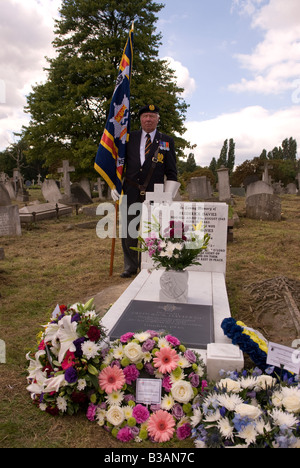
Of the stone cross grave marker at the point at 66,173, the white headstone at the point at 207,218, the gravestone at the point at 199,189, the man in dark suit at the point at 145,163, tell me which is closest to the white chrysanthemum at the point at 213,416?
the white headstone at the point at 207,218

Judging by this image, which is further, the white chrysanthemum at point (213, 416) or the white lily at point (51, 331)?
the white lily at point (51, 331)

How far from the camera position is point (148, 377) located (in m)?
2.64

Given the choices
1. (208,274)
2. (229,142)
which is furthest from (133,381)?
(229,142)

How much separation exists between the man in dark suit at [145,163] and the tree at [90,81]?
12898 mm

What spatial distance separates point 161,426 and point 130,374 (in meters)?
0.40

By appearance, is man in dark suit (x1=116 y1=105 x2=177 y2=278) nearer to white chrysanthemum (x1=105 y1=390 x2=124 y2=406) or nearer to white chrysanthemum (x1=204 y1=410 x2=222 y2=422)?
white chrysanthemum (x1=105 y1=390 x2=124 y2=406)

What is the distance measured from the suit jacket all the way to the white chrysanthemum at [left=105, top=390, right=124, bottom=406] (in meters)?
3.37

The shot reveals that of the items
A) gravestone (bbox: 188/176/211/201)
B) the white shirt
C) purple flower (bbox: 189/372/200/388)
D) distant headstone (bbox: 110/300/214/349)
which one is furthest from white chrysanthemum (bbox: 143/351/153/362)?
gravestone (bbox: 188/176/211/201)

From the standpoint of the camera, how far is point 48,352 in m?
2.58

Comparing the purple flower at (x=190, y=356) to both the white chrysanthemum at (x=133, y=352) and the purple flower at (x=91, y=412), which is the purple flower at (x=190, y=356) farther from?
the purple flower at (x=91, y=412)

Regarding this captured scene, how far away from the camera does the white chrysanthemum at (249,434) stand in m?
1.95

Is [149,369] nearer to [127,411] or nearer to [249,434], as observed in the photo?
[127,411]

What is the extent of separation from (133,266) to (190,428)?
3.62 meters

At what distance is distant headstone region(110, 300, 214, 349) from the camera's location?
3.12 meters
